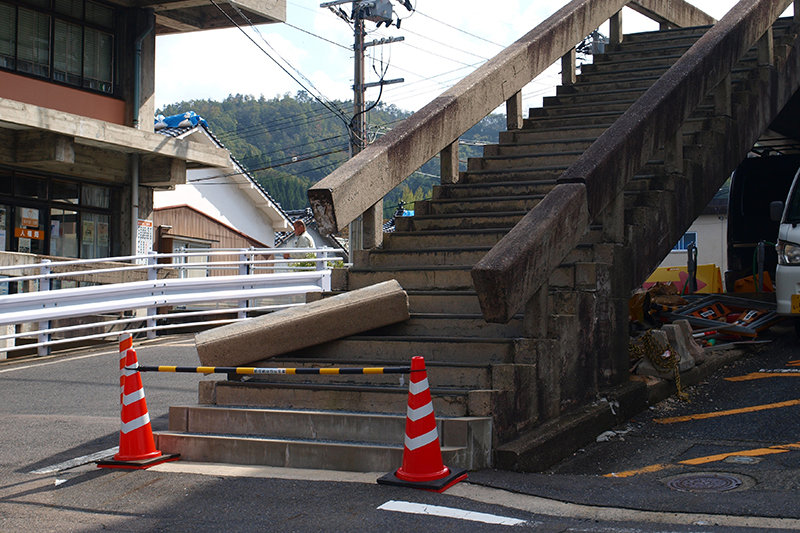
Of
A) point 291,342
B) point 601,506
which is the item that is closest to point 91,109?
point 291,342

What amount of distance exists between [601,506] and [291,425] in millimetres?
2326

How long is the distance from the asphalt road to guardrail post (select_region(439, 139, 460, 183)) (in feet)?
11.7

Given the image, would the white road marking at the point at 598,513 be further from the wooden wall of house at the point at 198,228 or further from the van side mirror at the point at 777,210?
the wooden wall of house at the point at 198,228

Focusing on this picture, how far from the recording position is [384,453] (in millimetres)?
5176

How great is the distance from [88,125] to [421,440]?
13382 mm

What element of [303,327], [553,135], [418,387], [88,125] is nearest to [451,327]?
[303,327]

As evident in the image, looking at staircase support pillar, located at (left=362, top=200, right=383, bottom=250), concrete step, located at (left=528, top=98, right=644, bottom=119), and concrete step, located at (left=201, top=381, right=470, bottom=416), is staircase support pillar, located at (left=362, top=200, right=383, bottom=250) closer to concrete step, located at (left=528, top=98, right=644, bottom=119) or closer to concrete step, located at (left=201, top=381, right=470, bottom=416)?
concrete step, located at (left=201, top=381, right=470, bottom=416)

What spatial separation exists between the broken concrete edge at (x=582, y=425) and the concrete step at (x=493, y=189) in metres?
2.42

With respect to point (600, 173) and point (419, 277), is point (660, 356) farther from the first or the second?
point (419, 277)

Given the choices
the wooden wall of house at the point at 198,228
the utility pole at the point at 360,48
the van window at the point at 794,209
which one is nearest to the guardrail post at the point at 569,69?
the van window at the point at 794,209

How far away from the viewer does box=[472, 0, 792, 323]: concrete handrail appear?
5348 millimetres

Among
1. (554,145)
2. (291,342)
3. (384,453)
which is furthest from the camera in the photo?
(554,145)

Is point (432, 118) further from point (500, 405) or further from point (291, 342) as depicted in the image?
point (500, 405)

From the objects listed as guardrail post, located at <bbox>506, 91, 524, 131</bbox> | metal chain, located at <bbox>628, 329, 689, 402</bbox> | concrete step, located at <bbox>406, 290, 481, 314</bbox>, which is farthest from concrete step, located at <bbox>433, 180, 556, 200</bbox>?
concrete step, located at <bbox>406, 290, 481, 314</bbox>
